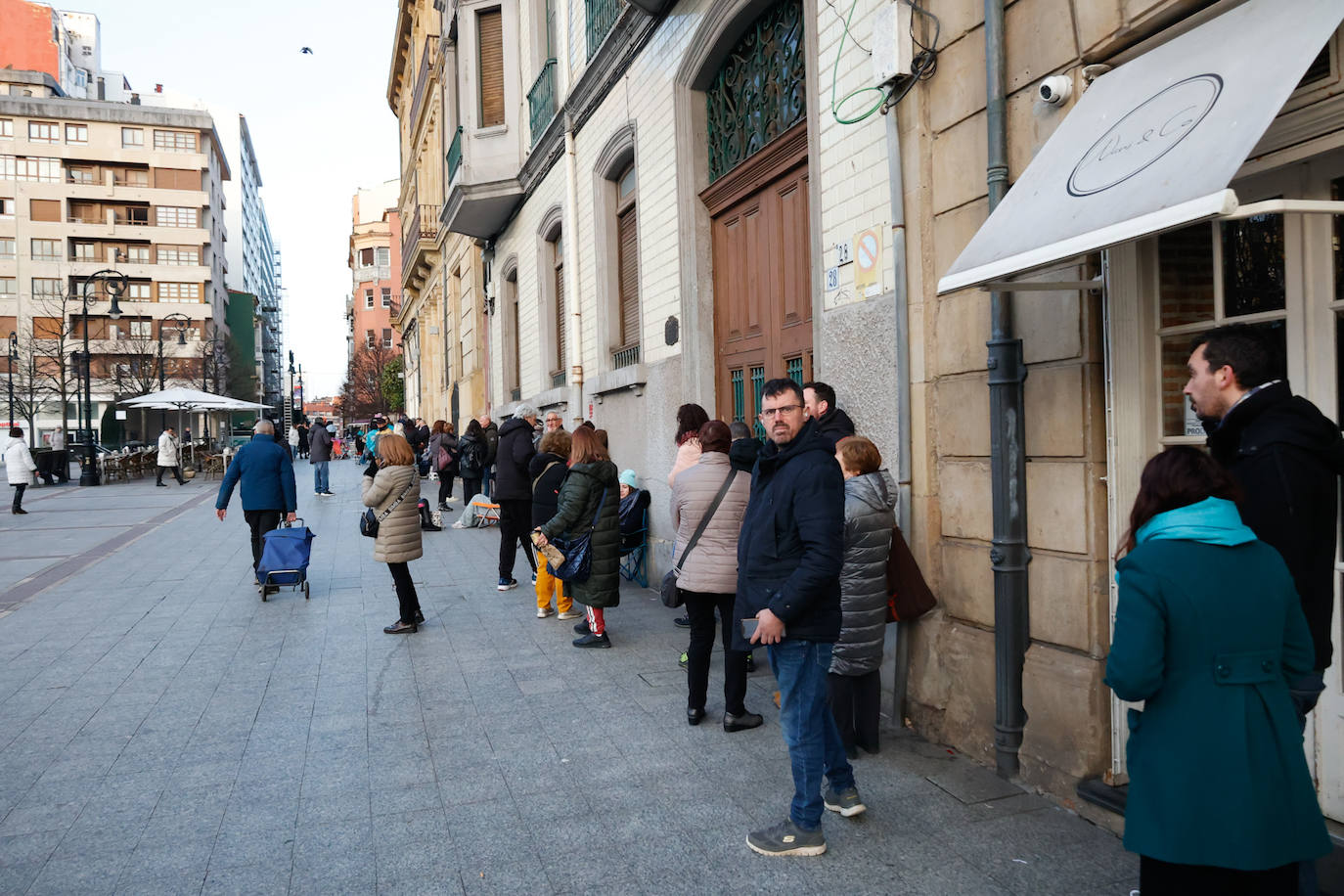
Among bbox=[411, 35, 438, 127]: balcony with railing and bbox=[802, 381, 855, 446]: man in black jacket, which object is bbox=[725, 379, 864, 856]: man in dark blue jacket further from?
bbox=[411, 35, 438, 127]: balcony with railing

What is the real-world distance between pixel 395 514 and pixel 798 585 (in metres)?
4.94

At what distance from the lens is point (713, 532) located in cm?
525

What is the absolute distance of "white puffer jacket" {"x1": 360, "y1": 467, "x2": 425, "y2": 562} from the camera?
302 inches

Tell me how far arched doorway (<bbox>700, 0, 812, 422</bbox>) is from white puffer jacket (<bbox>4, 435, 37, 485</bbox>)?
54.6ft

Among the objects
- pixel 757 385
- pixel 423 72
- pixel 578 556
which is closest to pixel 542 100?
pixel 757 385

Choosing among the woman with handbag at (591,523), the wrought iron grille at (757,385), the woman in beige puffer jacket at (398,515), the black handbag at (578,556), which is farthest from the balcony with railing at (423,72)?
the black handbag at (578,556)

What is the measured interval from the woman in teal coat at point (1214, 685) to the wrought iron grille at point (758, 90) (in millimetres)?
5563

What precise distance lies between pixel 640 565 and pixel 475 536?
4.88m

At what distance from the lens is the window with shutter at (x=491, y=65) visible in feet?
54.7

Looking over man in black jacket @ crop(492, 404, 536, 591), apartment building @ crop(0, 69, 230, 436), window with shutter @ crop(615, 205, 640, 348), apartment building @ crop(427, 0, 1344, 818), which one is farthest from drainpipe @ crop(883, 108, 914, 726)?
apartment building @ crop(0, 69, 230, 436)

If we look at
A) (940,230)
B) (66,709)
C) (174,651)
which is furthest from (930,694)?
(174,651)

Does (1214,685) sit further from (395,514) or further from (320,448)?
(320,448)

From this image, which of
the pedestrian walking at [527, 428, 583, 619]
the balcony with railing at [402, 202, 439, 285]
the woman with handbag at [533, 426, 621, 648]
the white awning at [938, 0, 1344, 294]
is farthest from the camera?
the balcony with railing at [402, 202, 439, 285]

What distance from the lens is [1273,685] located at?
242 cm
